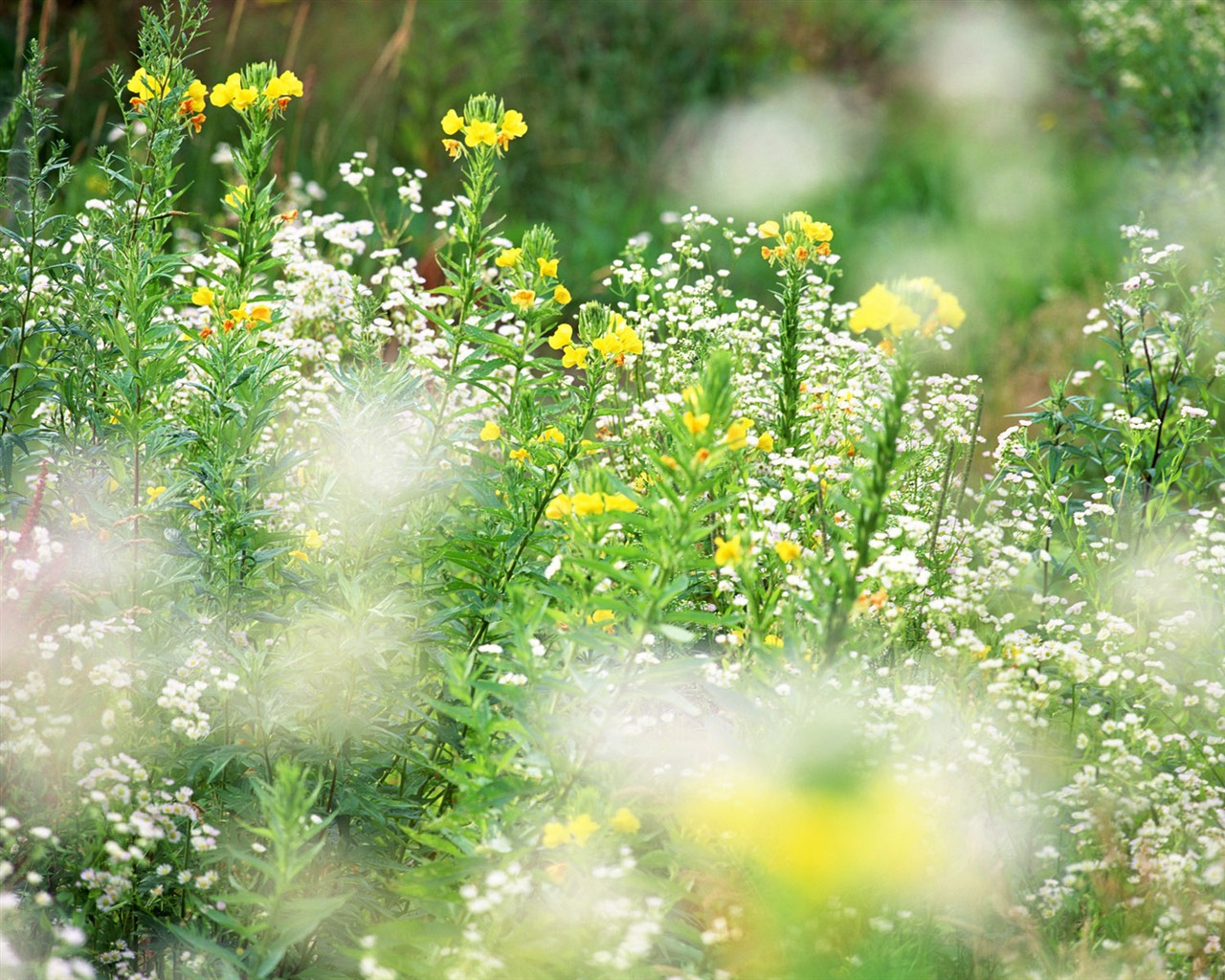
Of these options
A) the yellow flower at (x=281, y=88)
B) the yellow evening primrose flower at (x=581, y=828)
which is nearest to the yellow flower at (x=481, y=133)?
the yellow flower at (x=281, y=88)

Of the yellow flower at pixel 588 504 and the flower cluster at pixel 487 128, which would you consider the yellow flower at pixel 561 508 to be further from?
the flower cluster at pixel 487 128

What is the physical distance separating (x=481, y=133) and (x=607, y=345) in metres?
0.49

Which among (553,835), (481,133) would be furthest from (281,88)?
(553,835)

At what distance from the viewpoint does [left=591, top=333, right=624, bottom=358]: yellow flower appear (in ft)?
7.78

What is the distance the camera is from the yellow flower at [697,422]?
1.87 metres

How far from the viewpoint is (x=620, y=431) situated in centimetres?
339

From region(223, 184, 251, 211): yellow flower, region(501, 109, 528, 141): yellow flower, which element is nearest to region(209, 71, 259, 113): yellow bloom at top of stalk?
region(223, 184, 251, 211): yellow flower

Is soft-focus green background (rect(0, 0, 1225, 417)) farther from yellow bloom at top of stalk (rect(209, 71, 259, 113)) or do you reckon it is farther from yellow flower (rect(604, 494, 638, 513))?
yellow flower (rect(604, 494, 638, 513))

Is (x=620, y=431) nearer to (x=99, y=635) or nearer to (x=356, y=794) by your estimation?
(x=356, y=794)

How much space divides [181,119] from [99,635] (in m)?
1.16

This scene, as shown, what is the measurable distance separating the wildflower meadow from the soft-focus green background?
259 cm

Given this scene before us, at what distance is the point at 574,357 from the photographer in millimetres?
2508

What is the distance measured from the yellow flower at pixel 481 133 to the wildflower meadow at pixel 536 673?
1cm

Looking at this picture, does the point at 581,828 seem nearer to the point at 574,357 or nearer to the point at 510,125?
the point at 574,357
